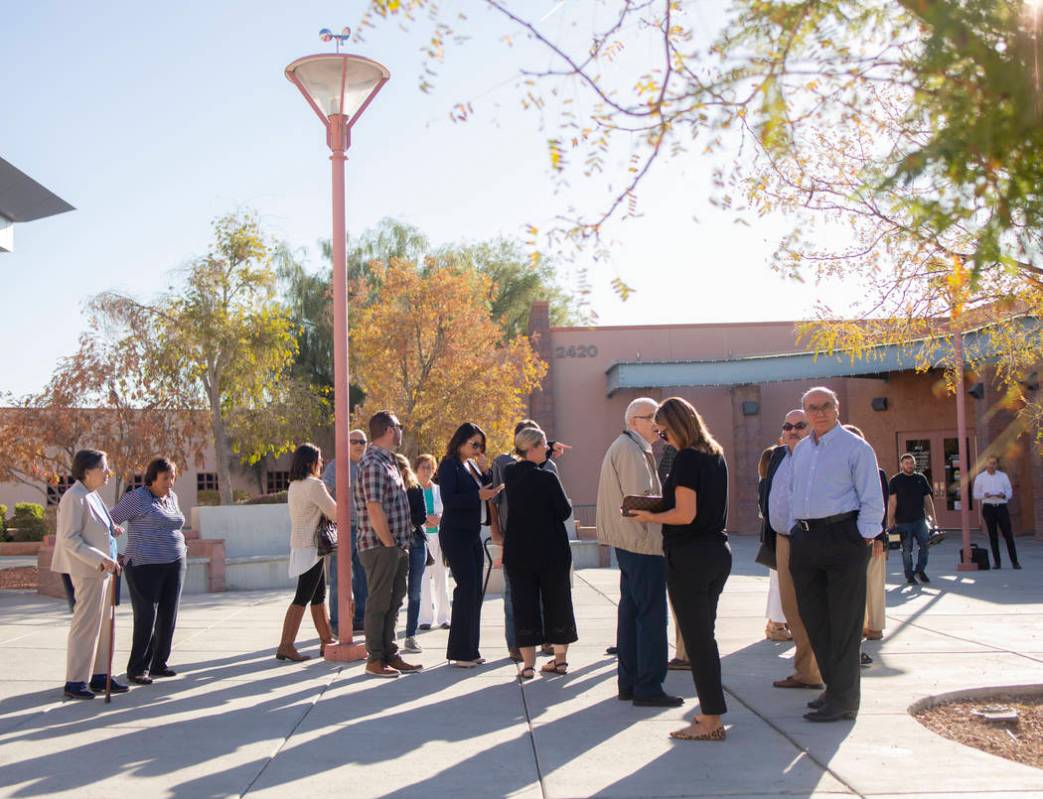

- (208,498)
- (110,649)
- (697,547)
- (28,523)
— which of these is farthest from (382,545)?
(28,523)

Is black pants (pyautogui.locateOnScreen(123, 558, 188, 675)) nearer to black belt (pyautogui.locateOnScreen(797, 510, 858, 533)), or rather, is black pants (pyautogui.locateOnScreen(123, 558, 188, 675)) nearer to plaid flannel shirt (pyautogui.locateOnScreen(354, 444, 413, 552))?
plaid flannel shirt (pyautogui.locateOnScreen(354, 444, 413, 552))

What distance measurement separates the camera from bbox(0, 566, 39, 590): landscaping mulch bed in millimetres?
16906

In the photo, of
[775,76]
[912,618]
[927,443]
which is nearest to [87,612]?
[775,76]

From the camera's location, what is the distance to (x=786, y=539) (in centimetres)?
791

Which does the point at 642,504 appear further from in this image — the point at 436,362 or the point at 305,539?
the point at 436,362

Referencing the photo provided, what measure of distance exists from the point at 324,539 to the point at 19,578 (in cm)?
1123

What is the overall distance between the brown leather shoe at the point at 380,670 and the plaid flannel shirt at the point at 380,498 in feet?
2.82

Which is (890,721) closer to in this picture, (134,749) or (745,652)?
(745,652)

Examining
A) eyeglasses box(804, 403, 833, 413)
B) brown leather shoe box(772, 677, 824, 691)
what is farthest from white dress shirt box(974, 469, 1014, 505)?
eyeglasses box(804, 403, 833, 413)

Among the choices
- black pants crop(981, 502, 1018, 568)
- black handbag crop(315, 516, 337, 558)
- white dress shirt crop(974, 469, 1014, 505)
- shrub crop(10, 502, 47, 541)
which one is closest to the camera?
black handbag crop(315, 516, 337, 558)

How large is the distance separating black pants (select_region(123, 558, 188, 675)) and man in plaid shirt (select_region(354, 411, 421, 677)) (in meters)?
1.46

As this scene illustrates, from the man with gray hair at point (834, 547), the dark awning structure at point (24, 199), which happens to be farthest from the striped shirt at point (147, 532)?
the dark awning structure at point (24, 199)

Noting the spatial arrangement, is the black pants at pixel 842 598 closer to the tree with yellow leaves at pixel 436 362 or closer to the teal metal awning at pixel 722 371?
the tree with yellow leaves at pixel 436 362

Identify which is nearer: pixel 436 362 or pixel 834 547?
pixel 834 547
